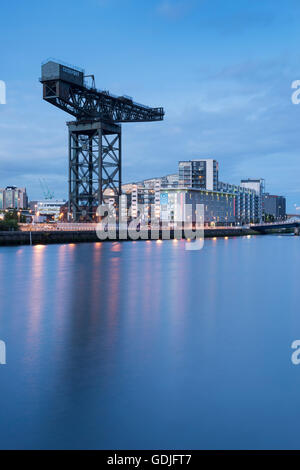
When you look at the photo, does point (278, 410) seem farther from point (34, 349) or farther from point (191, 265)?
point (191, 265)

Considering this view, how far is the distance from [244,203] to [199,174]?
115 ft

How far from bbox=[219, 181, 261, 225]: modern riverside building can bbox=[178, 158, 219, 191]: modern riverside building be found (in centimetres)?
819

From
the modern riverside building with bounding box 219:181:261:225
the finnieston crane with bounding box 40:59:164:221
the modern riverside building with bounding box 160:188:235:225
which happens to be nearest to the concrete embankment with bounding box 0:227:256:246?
the finnieston crane with bounding box 40:59:164:221

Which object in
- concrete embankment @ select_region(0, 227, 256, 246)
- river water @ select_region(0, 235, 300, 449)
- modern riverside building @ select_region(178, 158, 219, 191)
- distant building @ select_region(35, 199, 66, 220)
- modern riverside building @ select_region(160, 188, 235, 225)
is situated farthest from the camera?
distant building @ select_region(35, 199, 66, 220)

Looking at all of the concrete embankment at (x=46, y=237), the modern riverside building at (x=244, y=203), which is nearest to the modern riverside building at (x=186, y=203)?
the modern riverside building at (x=244, y=203)

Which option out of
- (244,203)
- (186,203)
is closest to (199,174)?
(186,203)

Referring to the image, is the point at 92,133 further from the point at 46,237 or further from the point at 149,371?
the point at 149,371

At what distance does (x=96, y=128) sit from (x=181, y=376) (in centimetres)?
4920

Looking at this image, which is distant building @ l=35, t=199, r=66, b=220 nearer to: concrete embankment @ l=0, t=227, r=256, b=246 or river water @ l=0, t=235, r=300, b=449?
concrete embankment @ l=0, t=227, r=256, b=246

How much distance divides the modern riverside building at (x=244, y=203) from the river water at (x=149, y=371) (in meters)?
140

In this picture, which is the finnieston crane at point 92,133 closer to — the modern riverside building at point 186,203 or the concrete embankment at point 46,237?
the concrete embankment at point 46,237

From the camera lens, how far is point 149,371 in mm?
8109

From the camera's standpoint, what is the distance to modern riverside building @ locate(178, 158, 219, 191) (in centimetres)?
13971

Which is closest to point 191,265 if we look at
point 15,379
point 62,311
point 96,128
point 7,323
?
point 62,311
